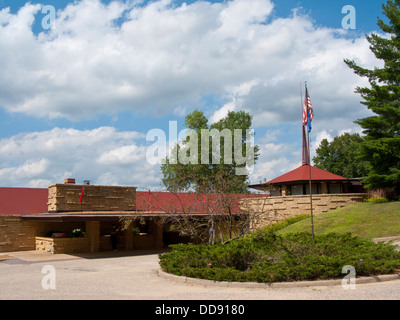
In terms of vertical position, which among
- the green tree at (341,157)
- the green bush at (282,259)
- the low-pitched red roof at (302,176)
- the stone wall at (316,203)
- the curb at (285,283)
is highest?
the green tree at (341,157)

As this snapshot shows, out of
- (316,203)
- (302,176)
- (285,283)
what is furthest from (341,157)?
(285,283)

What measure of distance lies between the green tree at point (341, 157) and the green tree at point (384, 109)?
27283mm

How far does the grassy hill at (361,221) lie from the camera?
935 inches

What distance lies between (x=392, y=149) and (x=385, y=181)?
2429 millimetres

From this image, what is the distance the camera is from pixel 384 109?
100ft

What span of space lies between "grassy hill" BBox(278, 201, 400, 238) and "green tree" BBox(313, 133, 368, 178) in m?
31.1

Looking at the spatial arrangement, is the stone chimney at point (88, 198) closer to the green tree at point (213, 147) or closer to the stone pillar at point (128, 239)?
the stone pillar at point (128, 239)

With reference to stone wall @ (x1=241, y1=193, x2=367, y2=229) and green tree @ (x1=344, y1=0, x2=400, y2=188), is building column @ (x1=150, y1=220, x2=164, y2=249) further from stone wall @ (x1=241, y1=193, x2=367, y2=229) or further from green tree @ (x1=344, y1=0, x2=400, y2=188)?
green tree @ (x1=344, y1=0, x2=400, y2=188)

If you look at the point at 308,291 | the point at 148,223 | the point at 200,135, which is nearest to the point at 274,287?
the point at 308,291

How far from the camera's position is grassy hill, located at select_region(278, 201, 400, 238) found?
935 inches

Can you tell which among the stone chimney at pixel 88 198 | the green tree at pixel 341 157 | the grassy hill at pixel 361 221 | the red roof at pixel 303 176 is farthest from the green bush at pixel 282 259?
the green tree at pixel 341 157

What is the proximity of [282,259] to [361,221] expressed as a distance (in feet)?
51.6

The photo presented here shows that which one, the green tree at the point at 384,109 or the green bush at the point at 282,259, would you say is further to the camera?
the green tree at the point at 384,109

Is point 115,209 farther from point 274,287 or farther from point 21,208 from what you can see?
point 274,287
